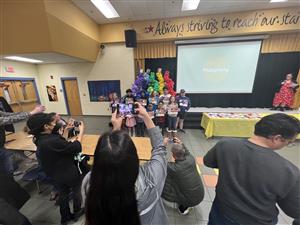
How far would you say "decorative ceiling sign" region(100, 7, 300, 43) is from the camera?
179 inches

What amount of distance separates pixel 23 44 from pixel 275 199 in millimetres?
5352

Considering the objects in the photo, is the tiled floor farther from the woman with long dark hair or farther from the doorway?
the doorway

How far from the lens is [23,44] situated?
140 inches

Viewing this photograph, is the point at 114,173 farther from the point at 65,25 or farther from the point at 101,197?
the point at 65,25

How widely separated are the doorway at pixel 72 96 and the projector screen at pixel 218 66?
486cm

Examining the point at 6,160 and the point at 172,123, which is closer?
the point at 6,160

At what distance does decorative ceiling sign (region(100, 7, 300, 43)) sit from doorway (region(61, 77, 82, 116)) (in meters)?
2.81

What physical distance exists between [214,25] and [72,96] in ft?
22.1

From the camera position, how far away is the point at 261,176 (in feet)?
2.64

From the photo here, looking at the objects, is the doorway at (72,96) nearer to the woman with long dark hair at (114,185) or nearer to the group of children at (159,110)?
the group of children at (159,110)

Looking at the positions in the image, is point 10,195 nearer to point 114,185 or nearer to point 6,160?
point 6,160

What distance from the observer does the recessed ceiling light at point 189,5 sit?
161 inches

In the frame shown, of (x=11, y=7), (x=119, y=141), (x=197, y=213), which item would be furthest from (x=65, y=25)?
(x=197, y=213)

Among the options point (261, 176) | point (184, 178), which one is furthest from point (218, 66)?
point (261, 176)
